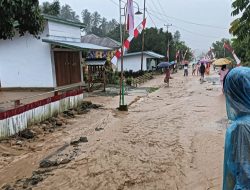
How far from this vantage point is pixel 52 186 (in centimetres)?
643

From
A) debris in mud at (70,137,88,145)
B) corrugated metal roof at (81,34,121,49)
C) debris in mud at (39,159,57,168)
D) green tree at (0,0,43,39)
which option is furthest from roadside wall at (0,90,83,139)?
corrugated metal roof at (81,34,121,49)

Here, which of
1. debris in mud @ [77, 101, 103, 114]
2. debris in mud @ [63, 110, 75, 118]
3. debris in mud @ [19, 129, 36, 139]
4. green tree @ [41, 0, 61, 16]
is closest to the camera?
debris in mud @ [19, 129, 36, 139]

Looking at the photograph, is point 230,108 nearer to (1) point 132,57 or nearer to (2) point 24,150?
(2) point 24,150

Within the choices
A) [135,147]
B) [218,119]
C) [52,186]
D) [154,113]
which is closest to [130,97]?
[154,113]

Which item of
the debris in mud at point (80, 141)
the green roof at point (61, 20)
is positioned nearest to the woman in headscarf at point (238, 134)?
the debris in mud at point (80, 141)

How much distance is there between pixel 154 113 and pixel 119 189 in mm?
8286

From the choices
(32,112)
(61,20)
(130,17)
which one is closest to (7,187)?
(32,112)

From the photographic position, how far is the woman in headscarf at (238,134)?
2.51 metres

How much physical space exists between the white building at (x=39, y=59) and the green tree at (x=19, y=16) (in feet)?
22.4

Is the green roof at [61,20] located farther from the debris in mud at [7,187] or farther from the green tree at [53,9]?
the debris in mud at [7,187]

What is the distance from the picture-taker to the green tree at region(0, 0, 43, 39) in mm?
9641

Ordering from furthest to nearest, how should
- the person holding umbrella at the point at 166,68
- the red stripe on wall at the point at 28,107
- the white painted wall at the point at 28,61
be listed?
the person holding umbrella at the point at 166,68 → the white painted wall at the point at 28,61 → the red stripe on wall at the point at 28,107

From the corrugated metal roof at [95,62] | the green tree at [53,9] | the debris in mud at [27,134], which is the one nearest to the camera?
the debris in mud at [27,134]

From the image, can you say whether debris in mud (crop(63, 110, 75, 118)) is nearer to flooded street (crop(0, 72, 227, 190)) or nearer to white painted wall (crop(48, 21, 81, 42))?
flooded street (crop(0, 72, 227, 190))
